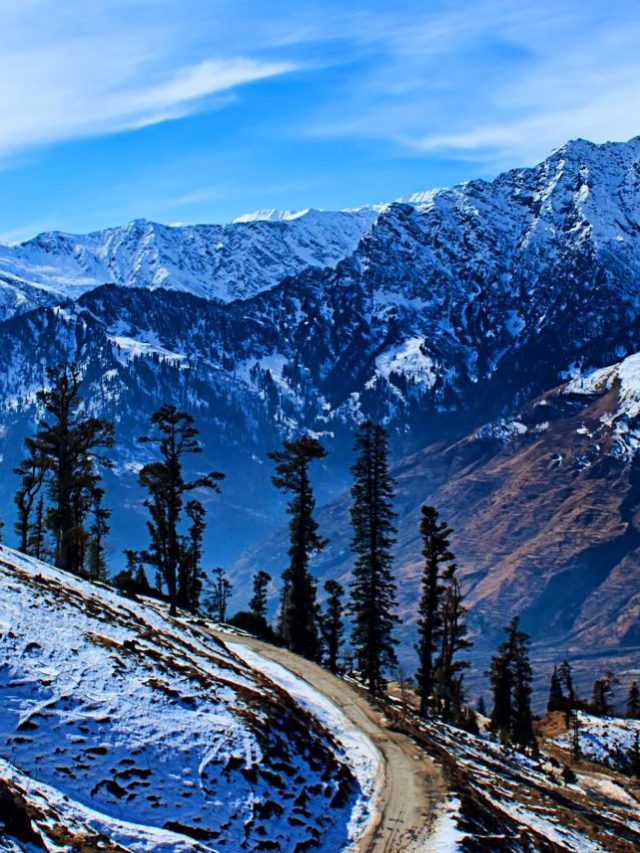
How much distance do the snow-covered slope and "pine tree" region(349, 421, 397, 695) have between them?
29.1 metres

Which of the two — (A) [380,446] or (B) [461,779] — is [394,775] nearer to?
(B) [461,779]

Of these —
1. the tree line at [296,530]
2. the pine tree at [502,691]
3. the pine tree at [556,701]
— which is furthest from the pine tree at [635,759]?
the pine tree at [556,701]

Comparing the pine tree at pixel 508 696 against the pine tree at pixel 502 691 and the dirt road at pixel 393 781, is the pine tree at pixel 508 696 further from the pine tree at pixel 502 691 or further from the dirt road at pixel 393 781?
the dirt road at pixel 393 781

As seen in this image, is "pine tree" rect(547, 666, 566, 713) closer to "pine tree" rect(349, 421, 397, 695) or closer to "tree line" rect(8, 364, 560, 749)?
"tree line" rect(8, 364, 560, 749)

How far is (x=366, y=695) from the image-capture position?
52.8 meters

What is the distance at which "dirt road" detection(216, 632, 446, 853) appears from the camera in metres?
31.0

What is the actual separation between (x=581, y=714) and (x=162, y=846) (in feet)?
256

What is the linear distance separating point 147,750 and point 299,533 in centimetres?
4149

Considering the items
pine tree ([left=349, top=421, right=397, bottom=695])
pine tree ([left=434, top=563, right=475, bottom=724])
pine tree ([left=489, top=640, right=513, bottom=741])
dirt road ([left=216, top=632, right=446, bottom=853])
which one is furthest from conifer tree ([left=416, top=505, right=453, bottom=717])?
pine tree ([left=489, top=640, right=513, bottom=741])

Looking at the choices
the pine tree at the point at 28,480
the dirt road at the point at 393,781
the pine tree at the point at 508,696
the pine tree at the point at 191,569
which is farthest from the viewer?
the pine tree at the point at 191,569

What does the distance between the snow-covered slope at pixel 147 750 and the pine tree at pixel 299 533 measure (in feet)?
102

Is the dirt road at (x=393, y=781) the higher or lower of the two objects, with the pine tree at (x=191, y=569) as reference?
lower

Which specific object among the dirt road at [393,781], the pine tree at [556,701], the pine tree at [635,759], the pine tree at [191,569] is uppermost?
the pine tree at [191,569]

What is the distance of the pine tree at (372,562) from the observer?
225ft
